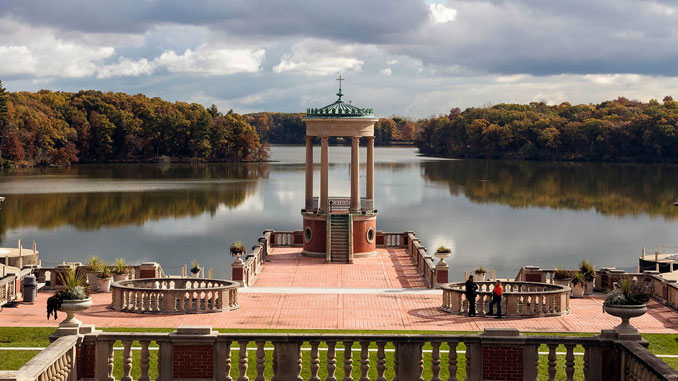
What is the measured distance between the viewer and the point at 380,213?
3093 inches

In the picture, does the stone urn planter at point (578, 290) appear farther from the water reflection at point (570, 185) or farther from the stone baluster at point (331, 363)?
the water reflection at point (570, 185)

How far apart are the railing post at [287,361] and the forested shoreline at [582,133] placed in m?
148

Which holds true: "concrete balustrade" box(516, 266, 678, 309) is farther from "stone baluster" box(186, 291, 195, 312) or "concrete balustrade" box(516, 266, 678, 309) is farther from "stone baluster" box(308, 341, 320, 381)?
"stone baluster" box(308, 341, 320, 381)

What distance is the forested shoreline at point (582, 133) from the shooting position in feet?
513

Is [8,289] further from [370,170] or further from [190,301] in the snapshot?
[370,170]

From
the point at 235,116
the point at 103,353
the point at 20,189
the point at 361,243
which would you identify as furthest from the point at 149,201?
the point at 235,116

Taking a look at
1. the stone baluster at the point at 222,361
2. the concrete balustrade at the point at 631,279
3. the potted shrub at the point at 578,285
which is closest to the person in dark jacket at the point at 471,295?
the concrete balustrade at the point at 631,279

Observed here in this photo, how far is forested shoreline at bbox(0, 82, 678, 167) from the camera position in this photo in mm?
138750

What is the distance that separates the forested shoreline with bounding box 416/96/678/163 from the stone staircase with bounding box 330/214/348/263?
123m

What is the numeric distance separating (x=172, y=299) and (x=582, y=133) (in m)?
149

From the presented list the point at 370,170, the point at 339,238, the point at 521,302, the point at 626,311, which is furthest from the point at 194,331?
the point at 370,170

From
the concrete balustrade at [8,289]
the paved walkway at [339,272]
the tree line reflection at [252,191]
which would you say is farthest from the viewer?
the tree line reflection at [252,191]

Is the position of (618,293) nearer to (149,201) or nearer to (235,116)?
(149,201)

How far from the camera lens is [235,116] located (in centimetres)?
17112
